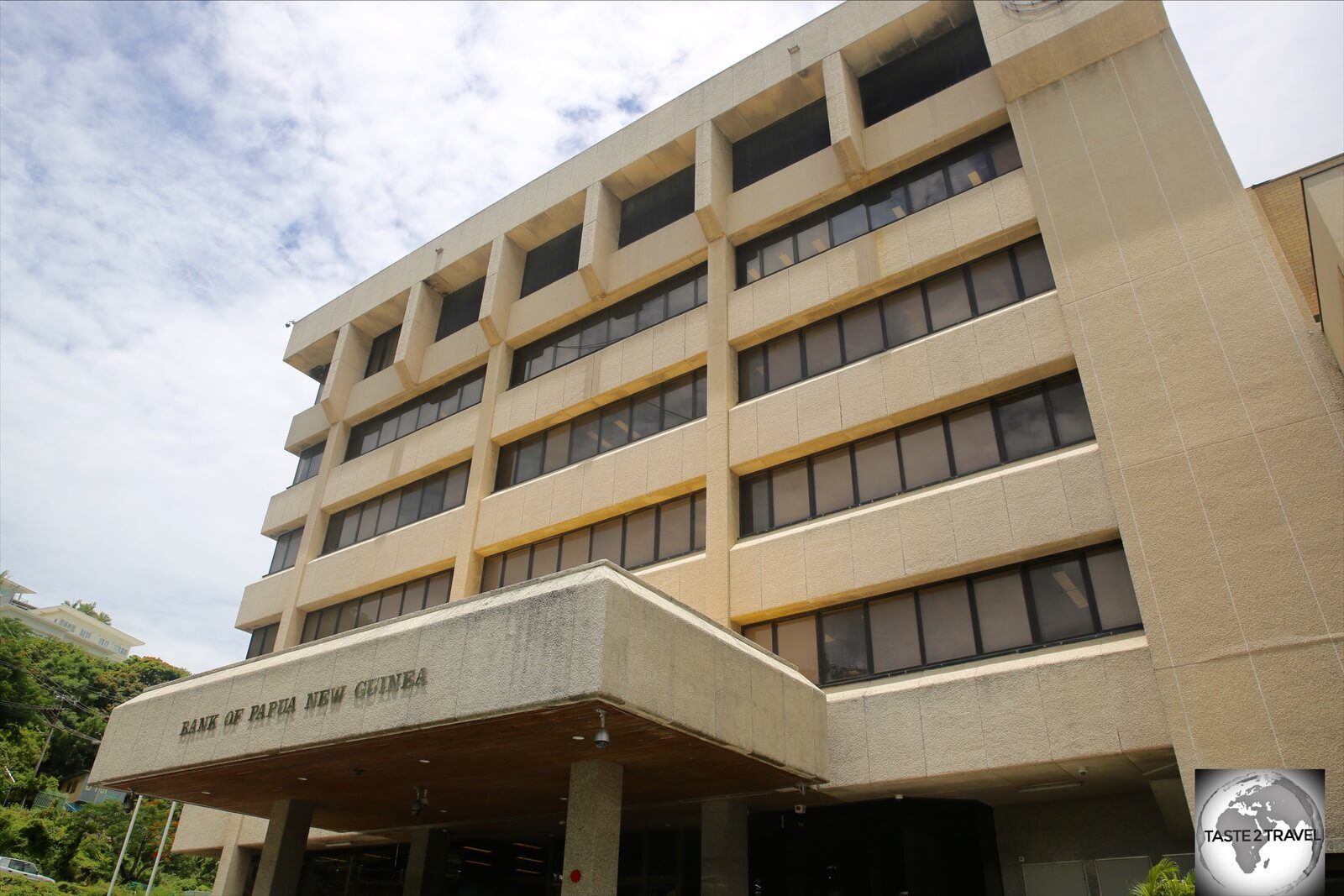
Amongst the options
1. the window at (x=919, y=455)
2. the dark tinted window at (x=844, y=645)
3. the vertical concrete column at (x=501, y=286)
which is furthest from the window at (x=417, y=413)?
the dark tinted window at (x=844, y=645)

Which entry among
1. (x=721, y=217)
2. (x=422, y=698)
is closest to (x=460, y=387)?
(x=721, y=217)

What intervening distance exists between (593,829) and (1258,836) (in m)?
9.37

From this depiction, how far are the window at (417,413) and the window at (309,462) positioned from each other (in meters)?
2.00

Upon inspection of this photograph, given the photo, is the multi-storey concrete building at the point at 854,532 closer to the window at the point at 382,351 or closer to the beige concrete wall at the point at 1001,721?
the beige concrete wall at the point at 1001,721

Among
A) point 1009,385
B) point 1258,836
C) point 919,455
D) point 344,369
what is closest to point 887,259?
point 1009,385

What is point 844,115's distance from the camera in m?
22.3

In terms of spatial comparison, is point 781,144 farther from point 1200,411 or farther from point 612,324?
point 1200,411

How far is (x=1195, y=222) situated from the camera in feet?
54.8

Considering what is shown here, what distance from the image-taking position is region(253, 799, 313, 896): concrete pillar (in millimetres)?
A: 18188

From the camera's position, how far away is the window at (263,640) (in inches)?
1251

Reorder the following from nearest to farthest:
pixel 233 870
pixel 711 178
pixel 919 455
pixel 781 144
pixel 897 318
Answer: pixel 919 455 < pixel 897 318 < pixel 711 178 < pixel 781 144 < pixel 233 870

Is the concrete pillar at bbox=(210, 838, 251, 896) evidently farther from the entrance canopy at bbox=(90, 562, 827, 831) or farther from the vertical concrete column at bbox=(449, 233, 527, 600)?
the vertical concrete column at bbox=(449, 233, 527, 600)

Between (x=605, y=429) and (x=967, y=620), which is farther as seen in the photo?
(x=605, y=429)

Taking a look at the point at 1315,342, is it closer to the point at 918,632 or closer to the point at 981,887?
the point at 918,632
